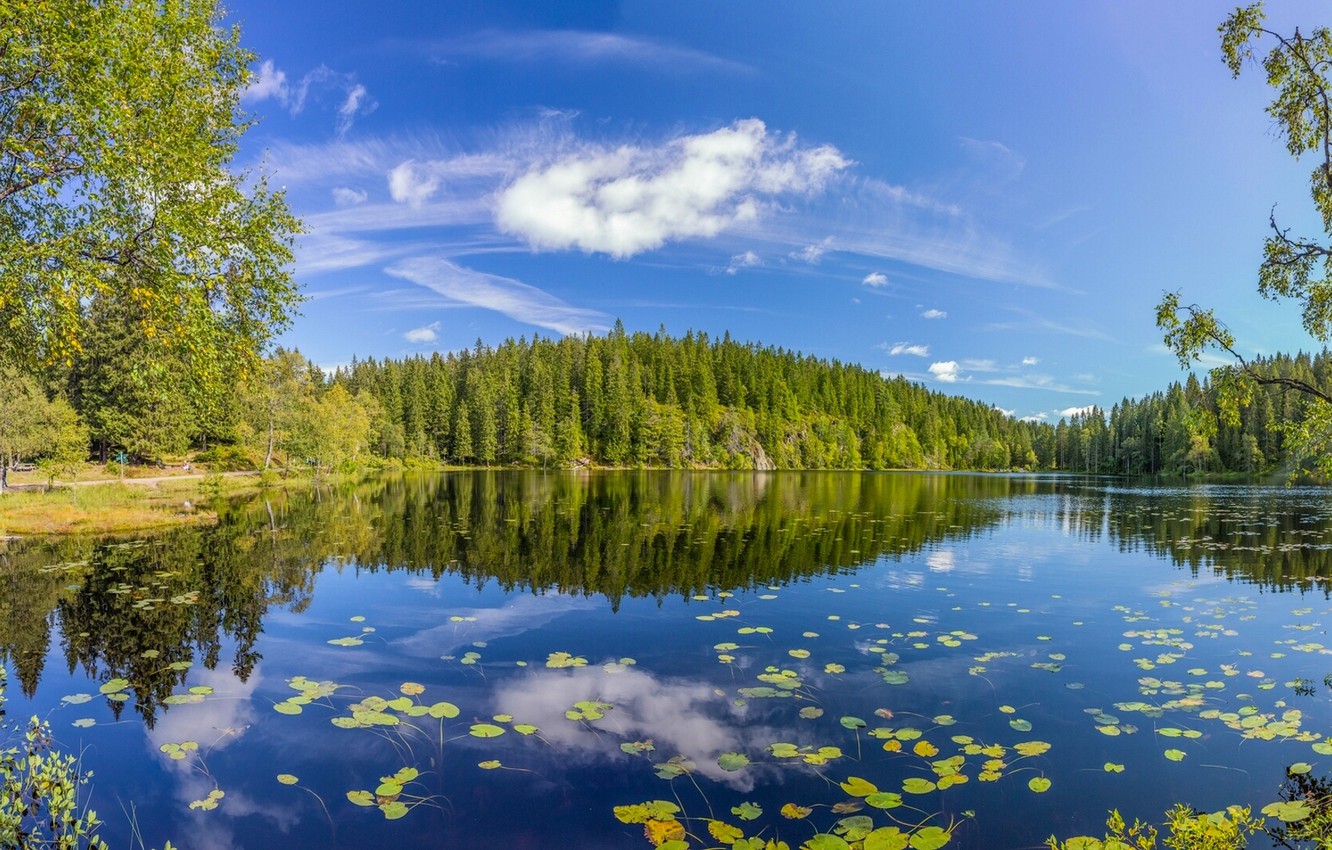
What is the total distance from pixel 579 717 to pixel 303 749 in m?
4.23

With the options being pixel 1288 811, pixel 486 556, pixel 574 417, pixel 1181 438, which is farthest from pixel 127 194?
pixel 1181 438

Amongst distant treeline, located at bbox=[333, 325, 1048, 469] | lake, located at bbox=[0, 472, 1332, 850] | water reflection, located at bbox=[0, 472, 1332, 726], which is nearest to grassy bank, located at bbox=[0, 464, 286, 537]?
water reflection, located at bbox=[0, 472, 1332, 726]

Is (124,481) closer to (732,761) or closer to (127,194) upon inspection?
(127,194)

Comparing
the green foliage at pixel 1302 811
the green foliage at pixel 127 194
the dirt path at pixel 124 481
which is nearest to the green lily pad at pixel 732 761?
the green foliage at pixel 1302 811

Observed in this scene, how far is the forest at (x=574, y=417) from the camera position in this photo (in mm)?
65875

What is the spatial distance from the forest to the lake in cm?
4177

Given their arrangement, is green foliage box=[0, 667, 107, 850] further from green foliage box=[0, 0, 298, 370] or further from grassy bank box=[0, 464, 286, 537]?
grassy bank box=[0, 464, 286, 537]

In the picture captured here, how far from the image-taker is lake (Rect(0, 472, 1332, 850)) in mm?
8141

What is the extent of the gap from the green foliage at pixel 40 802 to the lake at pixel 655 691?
562 mm

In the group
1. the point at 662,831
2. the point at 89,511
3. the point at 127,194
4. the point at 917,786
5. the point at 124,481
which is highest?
the point at 127,194

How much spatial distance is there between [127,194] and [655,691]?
52.6ft

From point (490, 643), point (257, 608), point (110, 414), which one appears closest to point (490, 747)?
point (490, 643)

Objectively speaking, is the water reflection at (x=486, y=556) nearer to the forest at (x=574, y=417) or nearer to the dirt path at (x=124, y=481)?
the dirt path at (x=124, y=481)

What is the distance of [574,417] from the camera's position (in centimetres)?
13612
